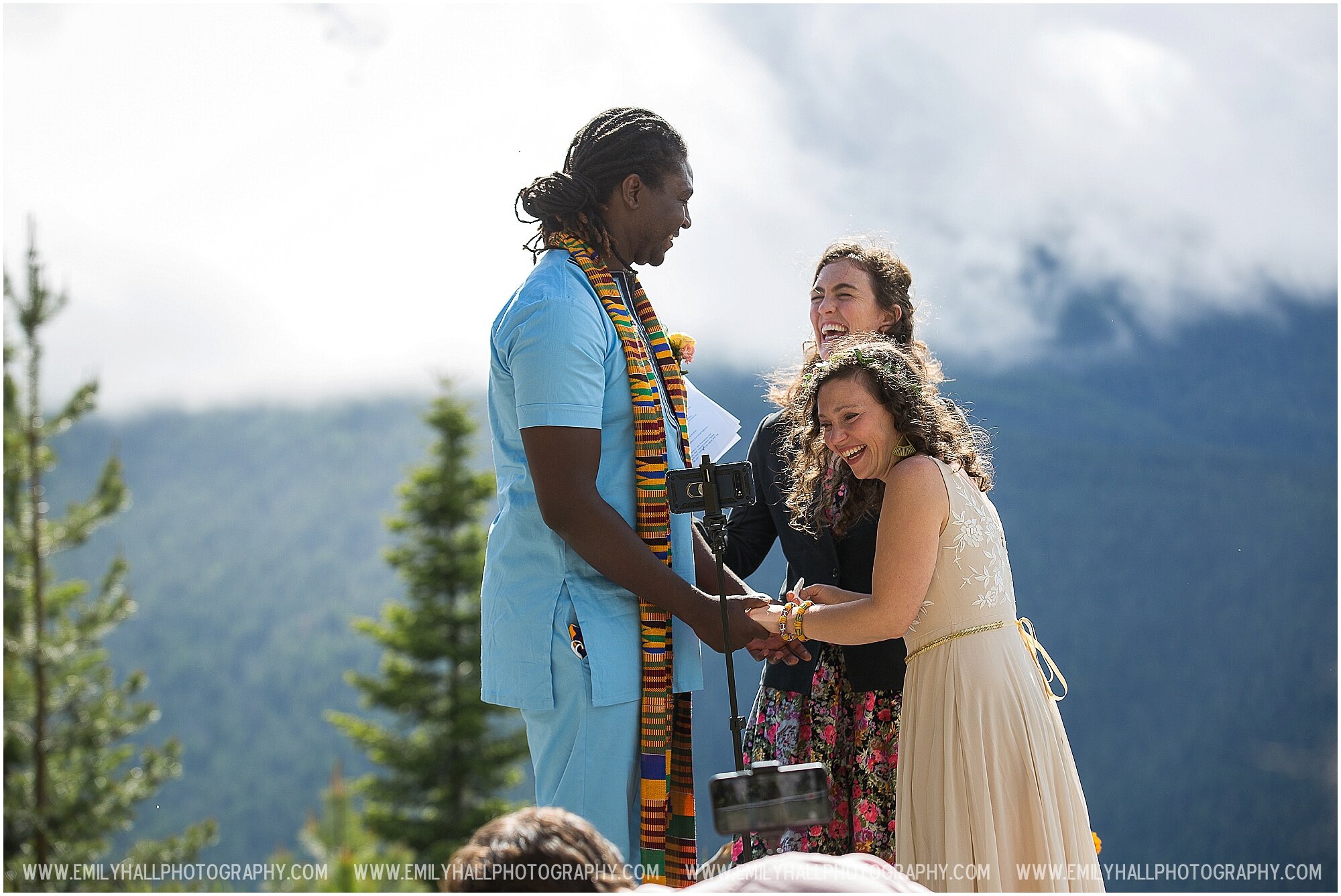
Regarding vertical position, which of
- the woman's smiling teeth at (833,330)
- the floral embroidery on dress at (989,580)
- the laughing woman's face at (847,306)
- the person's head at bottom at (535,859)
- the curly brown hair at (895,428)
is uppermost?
the laughing woman's face at (847,306)

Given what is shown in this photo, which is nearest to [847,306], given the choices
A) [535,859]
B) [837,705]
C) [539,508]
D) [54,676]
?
[837,705]

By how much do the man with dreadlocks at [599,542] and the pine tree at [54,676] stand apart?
833 centimetres

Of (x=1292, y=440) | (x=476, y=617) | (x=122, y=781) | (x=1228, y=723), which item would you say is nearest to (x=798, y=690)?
(x=122, y=781)

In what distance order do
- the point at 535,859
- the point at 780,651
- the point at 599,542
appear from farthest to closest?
the point at 780,651 → the point at 599,542 → the point at 535,859

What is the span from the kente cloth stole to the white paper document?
43 centimetres

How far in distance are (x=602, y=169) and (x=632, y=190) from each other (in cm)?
8

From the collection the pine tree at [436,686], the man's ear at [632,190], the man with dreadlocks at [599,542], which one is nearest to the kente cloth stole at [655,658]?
the man with dreadlocks at [599,542]

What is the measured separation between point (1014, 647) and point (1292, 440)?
11480 mm

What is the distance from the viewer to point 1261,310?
40.3ft

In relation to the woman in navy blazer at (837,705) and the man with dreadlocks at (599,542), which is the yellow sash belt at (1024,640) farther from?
the man with dreadlocks at (599,542)

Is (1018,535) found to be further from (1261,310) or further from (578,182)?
(578,182)

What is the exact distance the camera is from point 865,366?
7.79ft

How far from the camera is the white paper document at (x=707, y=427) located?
9.11 ft

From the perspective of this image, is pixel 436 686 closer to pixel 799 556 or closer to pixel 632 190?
pixel 799 556
